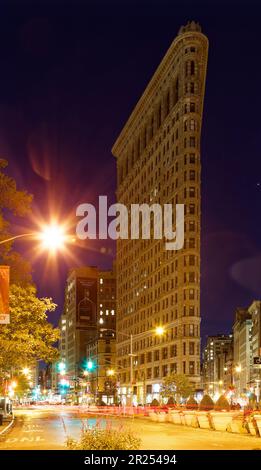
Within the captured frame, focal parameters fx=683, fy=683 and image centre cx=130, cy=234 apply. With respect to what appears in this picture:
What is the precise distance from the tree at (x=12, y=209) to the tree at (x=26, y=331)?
1.11 meters

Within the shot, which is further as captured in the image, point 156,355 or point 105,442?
point 156,355

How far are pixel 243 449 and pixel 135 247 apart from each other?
14409 centimetres

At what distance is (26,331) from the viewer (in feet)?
102

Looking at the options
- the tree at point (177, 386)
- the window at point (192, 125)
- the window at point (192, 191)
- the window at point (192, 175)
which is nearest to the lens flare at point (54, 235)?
the tree at point (177, 386)

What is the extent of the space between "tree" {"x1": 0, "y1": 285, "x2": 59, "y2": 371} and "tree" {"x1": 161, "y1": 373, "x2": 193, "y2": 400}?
290 ft

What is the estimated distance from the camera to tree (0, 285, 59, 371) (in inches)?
1215

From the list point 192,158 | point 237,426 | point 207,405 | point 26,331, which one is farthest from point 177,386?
point 26,331

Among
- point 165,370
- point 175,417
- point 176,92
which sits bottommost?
point 175,417

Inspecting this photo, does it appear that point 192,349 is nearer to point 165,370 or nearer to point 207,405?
point 165,370

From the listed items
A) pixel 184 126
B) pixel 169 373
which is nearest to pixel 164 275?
pixel 169 373

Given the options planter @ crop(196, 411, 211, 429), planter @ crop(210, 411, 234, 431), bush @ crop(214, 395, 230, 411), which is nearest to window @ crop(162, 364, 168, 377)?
bush @ crop(214, 395, 230, 411)

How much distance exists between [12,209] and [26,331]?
577 centimetres

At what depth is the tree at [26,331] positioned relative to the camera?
30859 mm

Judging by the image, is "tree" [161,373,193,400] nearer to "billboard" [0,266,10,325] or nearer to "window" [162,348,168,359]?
"window" [162,348,168,359]
